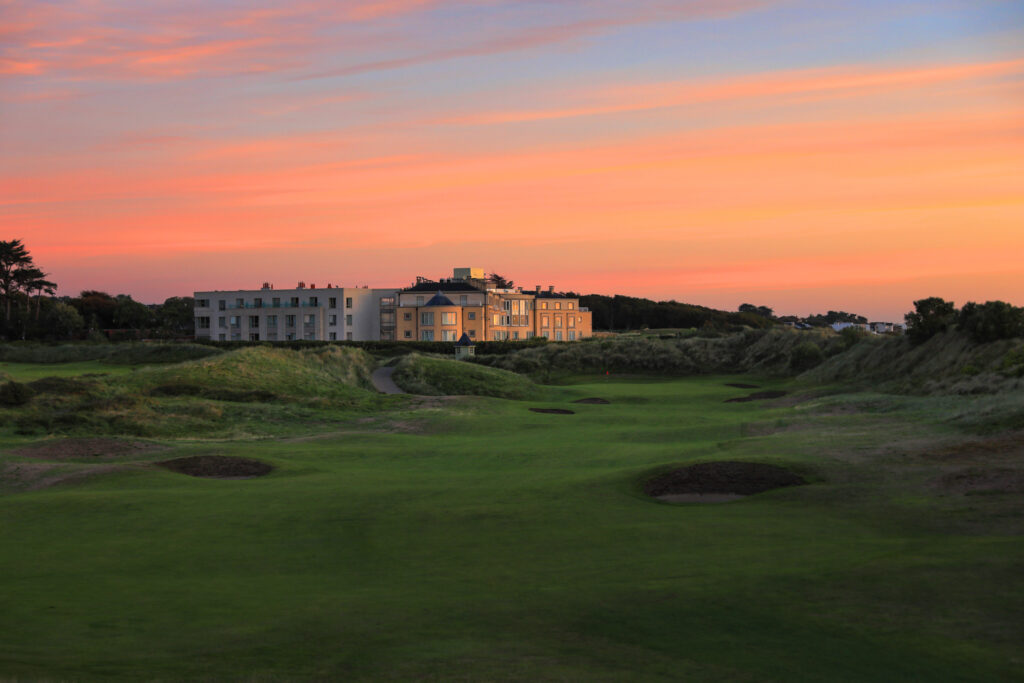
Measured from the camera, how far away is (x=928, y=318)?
66.1 m

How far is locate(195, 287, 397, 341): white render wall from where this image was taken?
14250cm

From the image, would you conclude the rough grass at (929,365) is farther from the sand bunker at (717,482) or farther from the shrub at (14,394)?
the shrub at (14,394)

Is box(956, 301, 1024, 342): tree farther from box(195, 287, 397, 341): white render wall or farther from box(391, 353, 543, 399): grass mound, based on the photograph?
box(195, 287, 397, 341): white render wall

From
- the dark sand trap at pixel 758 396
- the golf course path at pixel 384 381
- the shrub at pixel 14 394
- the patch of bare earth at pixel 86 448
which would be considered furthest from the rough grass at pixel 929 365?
the shrub at pixel 14 394

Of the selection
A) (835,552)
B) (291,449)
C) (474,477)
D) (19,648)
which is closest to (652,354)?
(291,449)

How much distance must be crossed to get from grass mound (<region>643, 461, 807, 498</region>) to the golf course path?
48219 millimetres

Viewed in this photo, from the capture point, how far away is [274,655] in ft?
33.6

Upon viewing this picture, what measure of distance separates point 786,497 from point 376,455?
16.2 meters

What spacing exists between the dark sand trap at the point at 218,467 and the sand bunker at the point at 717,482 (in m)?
11.8

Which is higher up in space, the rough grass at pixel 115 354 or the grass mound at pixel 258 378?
the rough grass at pixel 115 354

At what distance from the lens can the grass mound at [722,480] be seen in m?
20.2

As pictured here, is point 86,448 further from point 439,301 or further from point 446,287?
point 446,287

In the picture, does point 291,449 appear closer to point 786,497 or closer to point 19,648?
point 786,497

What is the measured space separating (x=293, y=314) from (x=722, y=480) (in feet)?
424
